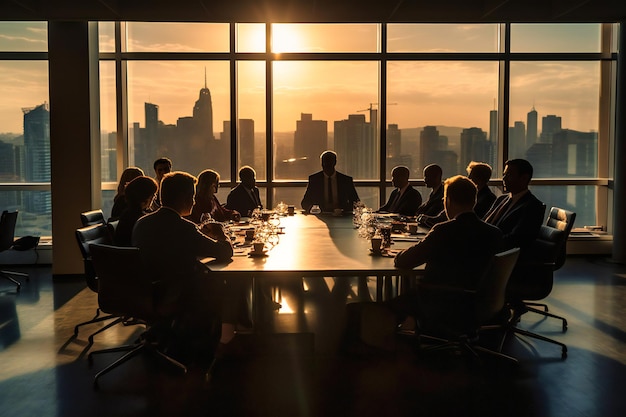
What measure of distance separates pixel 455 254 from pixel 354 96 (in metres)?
5.86

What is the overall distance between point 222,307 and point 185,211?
28.5 inches

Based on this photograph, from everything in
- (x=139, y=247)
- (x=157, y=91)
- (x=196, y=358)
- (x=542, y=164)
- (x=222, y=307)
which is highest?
(x=157, y=91)

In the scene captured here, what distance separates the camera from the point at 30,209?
29.8 ft

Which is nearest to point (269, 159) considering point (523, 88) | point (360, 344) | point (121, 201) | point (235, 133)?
point (235, 133)

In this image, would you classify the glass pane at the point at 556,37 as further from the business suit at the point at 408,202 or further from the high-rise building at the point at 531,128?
the business suit at the point at 408,202

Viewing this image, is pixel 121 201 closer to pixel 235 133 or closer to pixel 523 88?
pixel 235 133

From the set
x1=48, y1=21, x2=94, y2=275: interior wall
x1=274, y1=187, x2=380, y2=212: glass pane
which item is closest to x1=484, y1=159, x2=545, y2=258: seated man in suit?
x1=274, y1=187, x2=380, y2=212: glass pane

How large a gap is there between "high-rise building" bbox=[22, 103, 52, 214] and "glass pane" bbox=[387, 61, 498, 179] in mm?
5152

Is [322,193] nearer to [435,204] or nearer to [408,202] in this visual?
[408,202]

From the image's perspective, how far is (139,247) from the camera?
4.10 meters

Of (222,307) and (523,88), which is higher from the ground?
(523,88)

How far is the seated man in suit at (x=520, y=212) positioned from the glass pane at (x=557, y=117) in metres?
4.80

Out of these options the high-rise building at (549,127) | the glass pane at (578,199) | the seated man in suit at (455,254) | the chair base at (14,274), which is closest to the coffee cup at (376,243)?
the seated man in suit at (455,254)

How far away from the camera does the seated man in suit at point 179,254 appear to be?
3994 millimetres
